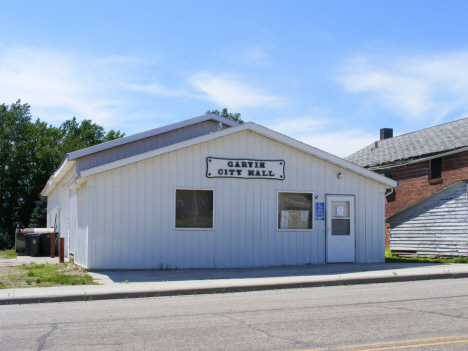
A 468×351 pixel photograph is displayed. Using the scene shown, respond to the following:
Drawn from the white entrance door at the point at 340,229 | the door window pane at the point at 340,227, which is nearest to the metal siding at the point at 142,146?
the white entrance door at the point at 340,229

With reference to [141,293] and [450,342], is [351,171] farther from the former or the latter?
[450,342]

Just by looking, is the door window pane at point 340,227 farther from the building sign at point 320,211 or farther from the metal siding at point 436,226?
the metal siding at point 436,226

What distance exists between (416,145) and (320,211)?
1118 cm

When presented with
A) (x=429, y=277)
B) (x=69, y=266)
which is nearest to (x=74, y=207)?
(x=69, y=266)

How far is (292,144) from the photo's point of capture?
16703 mm

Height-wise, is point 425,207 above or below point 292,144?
below

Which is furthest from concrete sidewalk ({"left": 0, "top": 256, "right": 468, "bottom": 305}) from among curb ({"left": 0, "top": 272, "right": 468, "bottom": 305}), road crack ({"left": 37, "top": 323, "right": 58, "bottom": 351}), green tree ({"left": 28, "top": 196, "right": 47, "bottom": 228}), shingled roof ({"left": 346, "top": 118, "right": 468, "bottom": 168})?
green tree ({"left": 28, "top": 196, "right": 47, "bottom": 228})

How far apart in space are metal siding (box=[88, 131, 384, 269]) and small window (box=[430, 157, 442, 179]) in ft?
23.7

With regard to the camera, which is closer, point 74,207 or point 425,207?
point 74,207

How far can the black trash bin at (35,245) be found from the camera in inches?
897

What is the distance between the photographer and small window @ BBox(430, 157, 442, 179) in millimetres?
23516

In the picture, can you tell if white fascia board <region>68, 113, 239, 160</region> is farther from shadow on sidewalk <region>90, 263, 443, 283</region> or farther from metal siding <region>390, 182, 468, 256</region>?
metal siding <region>390, 182, 468, 256</region>

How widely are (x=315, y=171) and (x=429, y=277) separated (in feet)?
16.3

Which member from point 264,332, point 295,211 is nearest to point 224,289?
point 264,332
